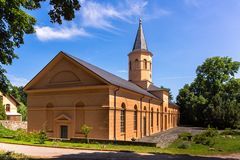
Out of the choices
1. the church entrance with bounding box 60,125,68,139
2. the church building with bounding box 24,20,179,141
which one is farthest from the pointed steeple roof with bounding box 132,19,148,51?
the church entrance with bounding box 60,125,68,139

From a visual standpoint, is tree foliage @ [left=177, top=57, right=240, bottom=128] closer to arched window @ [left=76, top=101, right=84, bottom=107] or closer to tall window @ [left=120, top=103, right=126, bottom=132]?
tall window @ [left=120, top=103, right=126, bottom=132]

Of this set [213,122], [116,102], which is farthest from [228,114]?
[116,102]

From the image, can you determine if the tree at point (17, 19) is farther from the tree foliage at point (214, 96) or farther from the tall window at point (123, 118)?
the tree foliage at point (214, 96)

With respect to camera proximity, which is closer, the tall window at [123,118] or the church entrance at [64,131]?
the church entrance at [64,131]

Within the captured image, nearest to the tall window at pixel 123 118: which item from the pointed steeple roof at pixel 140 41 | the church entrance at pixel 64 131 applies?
the church entrance at pixel 64 131

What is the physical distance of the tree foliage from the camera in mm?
55875

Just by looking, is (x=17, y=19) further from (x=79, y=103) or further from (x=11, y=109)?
(x=11, y=109)

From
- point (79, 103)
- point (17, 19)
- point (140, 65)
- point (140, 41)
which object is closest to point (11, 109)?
point (140, 65)

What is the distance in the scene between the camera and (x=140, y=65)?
47.6 meters

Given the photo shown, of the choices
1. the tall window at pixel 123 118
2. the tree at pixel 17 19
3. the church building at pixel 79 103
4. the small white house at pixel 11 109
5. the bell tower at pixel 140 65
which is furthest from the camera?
the small white house at pixel 11 109

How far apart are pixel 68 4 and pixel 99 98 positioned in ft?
58.8

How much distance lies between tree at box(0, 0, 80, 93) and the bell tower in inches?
1400

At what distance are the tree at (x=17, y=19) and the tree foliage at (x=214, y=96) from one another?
50247mm

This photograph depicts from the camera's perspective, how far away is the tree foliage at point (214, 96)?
55875 millimetres
